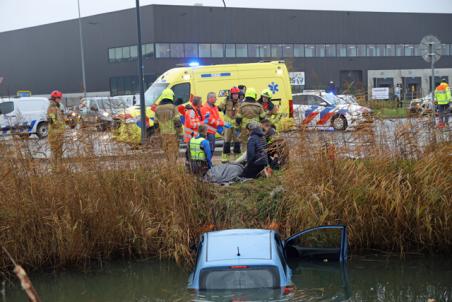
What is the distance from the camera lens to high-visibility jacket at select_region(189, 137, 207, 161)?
10695 millimetres

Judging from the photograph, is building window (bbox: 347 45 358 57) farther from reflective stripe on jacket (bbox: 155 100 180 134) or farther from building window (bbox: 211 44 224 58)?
reflective stripe on jacket (bbox: 155 100 180 134)

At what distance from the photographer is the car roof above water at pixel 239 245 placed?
6.49m

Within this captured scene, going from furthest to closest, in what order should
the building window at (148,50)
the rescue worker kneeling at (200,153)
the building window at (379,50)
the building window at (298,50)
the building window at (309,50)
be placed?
1. the building window at (379,50)
2. the building window at (309,50)
3. the building window at (298,50)
4. the building window at (148,50)
5. the rescue worker kneeling at (200,153)

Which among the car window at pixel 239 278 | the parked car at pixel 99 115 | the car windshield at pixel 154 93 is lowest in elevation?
the car window at pixel 239 278

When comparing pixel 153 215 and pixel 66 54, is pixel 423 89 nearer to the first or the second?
pixel 153 215

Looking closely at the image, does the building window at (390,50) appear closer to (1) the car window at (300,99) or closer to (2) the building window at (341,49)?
(2) the building window at (341,49)

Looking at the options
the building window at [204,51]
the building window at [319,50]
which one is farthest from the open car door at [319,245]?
the building window at [319,50]

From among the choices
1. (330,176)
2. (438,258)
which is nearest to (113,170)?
(330,176)

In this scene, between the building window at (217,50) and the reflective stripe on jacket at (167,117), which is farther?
the building window at (217,50)

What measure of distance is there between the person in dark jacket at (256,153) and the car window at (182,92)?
6.60 m

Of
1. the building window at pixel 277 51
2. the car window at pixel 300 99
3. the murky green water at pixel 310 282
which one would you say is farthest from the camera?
the building window at pixel 277 51

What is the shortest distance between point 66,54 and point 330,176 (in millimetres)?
54837

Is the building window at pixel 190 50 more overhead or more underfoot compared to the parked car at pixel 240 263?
more overhead

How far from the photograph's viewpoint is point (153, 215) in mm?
9734
